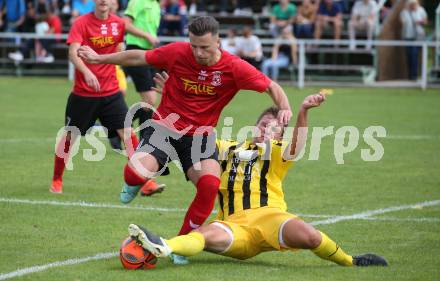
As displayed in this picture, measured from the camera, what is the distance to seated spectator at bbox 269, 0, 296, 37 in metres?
26.3

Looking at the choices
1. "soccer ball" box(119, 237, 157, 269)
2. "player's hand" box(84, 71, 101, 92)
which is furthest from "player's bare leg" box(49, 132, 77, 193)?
"soccer ball" box(119, 237, 157, 269)

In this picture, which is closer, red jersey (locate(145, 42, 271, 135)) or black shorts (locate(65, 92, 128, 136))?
red jersey (locate(145, 42, 271, 135))

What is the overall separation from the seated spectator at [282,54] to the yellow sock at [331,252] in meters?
18.2

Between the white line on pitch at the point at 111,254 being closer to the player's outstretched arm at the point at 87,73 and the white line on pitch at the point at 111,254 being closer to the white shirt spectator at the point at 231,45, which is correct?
the player's outstretched arm at the point at 87,73

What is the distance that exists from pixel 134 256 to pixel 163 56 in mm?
1765

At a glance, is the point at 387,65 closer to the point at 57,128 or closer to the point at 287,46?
the point at 287,46

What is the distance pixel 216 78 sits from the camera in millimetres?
7766

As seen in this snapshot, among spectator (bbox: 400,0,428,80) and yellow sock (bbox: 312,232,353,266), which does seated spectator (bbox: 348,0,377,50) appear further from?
yellow sock (bbox: 312,232,353,266)

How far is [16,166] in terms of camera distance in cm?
1255

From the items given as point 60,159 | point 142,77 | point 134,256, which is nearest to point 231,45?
point 142,77

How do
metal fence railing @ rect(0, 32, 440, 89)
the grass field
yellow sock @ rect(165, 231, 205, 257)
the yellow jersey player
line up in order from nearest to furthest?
1. yellow sock @ rect(165, 231, 205, 257)
2. the yellow jersey player
3. the grass field
4. metal fence railing @ rect(0, 32, 440, 89)

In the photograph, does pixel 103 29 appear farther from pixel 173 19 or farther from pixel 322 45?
pixel 173 19

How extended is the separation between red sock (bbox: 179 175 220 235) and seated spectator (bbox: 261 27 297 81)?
17.9 m

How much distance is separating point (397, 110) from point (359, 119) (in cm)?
190
